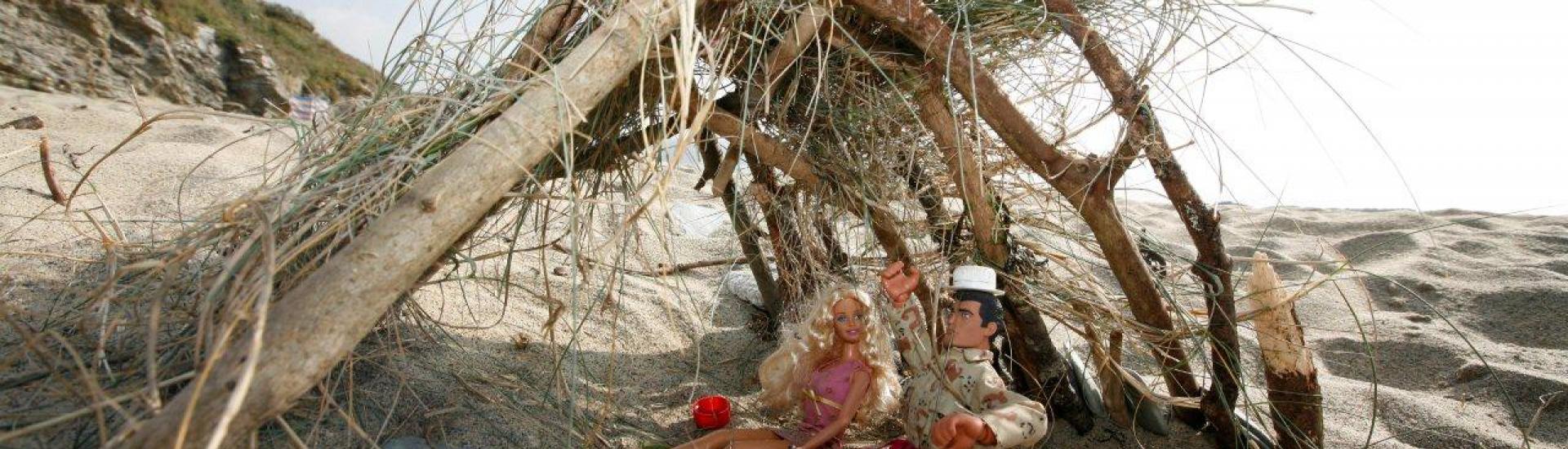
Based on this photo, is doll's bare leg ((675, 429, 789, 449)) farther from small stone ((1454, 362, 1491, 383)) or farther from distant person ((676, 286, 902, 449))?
small stone ((1454, 362, 1491, 383))

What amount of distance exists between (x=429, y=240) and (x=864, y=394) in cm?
127

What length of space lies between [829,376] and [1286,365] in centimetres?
121

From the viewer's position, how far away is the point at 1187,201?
201 centimetres

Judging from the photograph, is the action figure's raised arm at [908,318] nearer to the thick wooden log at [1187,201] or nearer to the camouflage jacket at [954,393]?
the camouflage jacket at [954,393]

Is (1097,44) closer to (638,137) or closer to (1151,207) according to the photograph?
(638,137)

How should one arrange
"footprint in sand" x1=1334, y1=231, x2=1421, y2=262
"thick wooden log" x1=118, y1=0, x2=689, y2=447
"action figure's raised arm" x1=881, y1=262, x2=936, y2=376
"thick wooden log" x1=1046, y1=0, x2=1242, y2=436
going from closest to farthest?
"thick wooden log" x1=118, y1=0, x2=689, y2=447
"thick wooden log" x1=1046, y1=0, x2=1242, y2=436
"action figure's raised arm" x1=881, y1=262, x2=936, y2=376
"footprint in sand" x1=1334, y1=231, x2=1421, y2=262

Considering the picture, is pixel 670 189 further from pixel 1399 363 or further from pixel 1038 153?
pixel 1399 363

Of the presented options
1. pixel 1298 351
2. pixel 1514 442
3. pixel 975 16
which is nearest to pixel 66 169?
pixel 975 16

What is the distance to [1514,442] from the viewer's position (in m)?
2.19

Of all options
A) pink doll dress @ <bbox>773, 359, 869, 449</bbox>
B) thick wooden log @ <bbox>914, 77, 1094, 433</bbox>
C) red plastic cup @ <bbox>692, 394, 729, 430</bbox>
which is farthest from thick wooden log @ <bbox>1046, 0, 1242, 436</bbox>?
red plastic cup @ <bbox>692, 394, 729, 430</bbox>

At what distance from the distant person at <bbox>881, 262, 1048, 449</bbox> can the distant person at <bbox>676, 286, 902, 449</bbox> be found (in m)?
0.11

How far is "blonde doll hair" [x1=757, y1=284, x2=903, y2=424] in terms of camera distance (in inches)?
84.0

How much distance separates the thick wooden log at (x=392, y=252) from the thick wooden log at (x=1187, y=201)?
1.10 meters

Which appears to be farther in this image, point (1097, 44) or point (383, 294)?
point (1097, 44)
